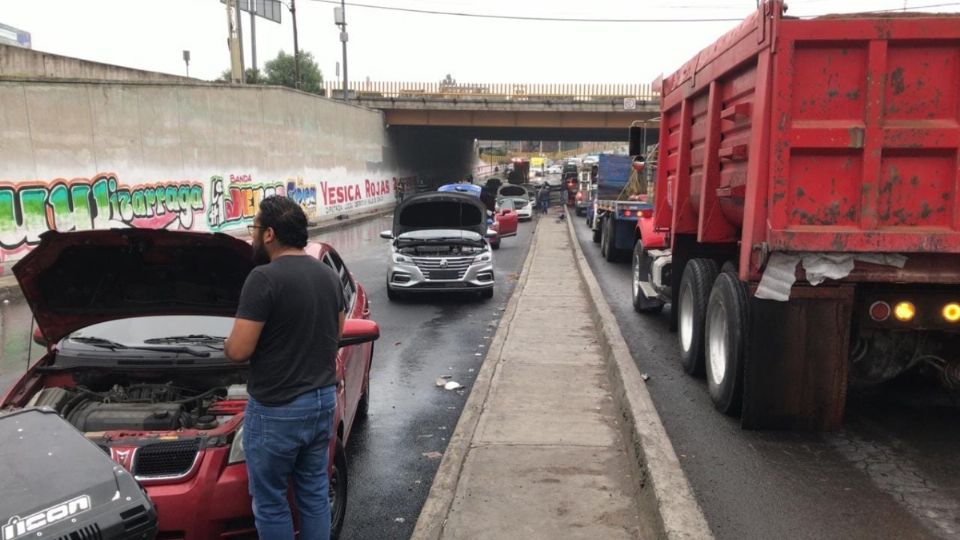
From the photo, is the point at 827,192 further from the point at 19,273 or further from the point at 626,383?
the point at 19,273

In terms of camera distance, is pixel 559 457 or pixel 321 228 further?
pixel 321 228

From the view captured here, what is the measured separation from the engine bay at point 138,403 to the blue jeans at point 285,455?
0.78 meters

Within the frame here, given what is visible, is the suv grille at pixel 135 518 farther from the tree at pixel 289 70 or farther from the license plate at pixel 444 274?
the tree at pixel 289 70

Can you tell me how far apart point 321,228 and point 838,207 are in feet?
80.4

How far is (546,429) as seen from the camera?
219 inches

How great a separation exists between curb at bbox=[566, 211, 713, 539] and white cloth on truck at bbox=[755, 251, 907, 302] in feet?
4.12

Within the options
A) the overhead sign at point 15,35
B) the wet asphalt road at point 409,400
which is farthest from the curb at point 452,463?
the overhead sign at point 15,35

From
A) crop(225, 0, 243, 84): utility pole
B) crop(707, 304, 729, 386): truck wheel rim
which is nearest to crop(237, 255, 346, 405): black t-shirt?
crop(707, 304, 729, 386): truck wheel rim

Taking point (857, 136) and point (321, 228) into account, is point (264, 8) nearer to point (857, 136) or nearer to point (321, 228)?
point (321, 228)

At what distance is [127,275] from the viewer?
418 cm

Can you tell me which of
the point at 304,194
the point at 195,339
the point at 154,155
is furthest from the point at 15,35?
the point at 195,339

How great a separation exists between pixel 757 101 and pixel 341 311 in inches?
125

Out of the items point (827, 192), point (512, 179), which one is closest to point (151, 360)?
point (827, 192)

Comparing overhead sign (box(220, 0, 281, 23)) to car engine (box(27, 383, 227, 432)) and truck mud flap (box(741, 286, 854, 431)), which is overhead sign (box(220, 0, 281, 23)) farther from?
truck mud flap (box(741, 286, 854, 431))
